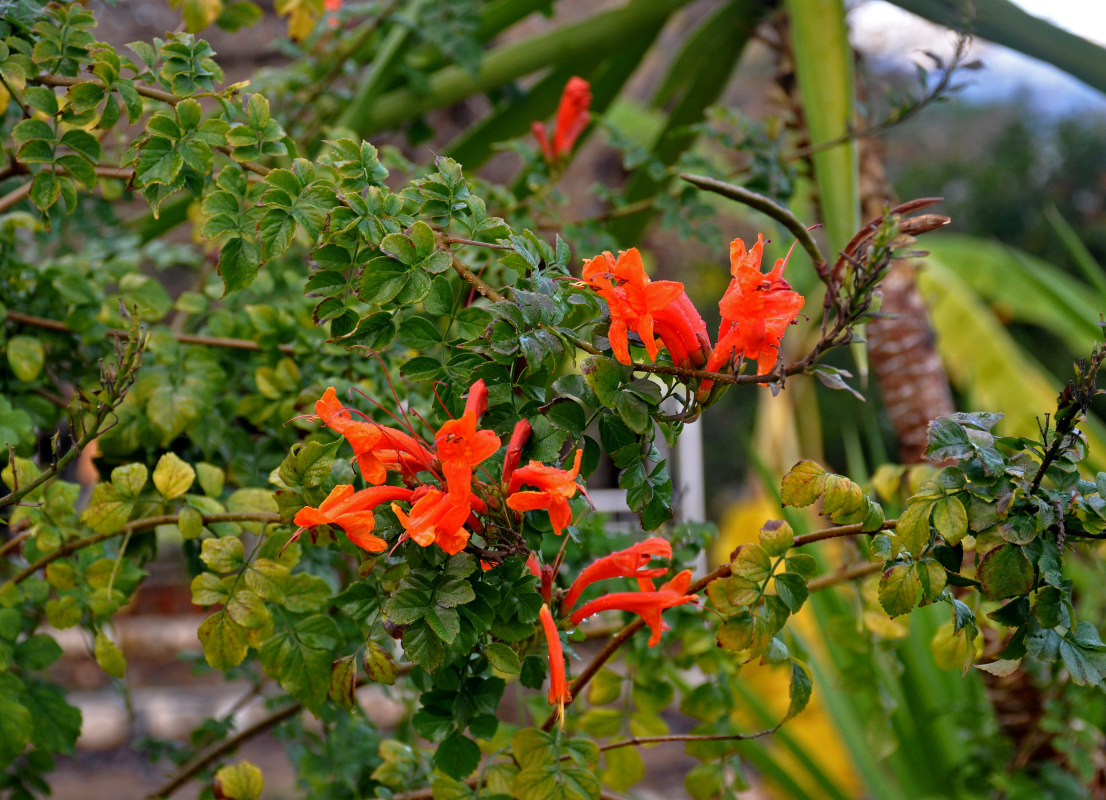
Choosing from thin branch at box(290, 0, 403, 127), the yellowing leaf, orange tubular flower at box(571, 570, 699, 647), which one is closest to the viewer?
orange tubular flower at box(571, 570, 699, 647)

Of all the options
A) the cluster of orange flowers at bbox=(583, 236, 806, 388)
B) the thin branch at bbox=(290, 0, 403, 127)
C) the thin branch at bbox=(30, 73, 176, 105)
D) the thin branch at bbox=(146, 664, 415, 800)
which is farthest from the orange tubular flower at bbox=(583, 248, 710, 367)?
the thin branch at bbox=(290, 0, 403, 127)

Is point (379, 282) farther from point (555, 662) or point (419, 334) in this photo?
point (555, 662)

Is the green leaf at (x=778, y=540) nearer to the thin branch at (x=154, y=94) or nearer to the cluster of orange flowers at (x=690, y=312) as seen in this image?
the cluster of orange flowers at (x=690, y=312)

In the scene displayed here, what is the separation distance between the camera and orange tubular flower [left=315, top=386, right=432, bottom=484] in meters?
0.43

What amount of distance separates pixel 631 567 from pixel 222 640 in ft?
0.83

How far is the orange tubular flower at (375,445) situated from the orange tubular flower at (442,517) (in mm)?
47

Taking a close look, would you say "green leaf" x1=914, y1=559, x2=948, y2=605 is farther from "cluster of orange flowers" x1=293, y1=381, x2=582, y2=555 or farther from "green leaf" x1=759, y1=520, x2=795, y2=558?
"cluster of orange flowers" x1=293, y1=381, x2=582, y2=555

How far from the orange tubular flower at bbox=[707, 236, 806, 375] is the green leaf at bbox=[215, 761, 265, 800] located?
0.47m

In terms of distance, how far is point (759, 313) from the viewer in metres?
0.43

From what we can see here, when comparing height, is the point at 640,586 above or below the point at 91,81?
below

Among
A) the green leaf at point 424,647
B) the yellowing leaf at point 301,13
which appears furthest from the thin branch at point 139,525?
the yellowing leaf at point 301,13

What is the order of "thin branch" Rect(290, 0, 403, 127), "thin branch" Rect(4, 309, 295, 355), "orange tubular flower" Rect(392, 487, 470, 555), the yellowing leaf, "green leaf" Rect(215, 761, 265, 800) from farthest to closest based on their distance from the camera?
1. "thin branch" Rect(290, 0, 403, 127)
2. the yellowing leaf
3. "thin branch" Rect(4, 309, 295, 355)
4. "green leaf" Rect(215, 761, 265, 800)
5. "orange tubular flower" Rect(392, 487, 470, 555)

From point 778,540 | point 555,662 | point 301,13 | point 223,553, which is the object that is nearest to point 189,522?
point 223,553

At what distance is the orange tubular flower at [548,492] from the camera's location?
402 mm
